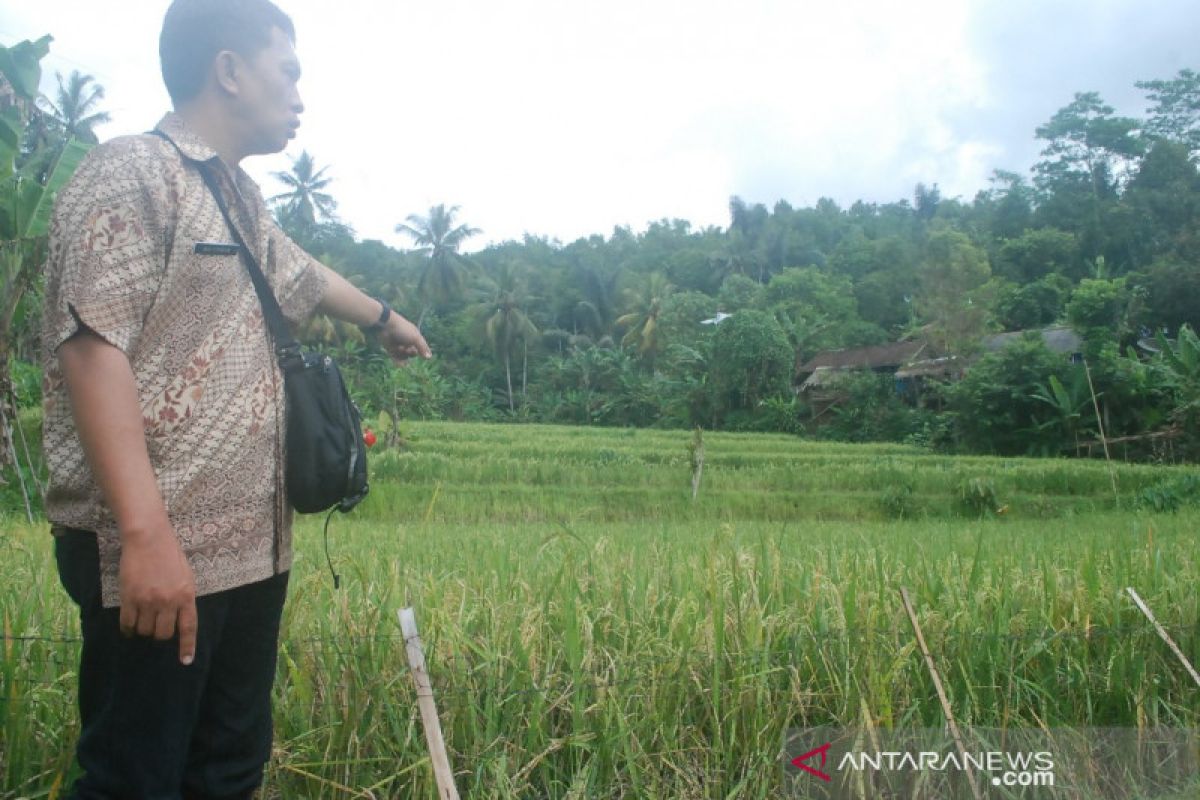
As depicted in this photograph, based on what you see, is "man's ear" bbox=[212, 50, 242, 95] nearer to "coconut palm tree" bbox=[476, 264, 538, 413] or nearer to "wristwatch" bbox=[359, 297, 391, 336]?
"wristwatch" bbox=[359, 297, 391, 336]

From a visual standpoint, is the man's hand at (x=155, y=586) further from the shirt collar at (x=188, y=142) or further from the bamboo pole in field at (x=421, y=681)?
the shirt collar at (x=188, y=142)

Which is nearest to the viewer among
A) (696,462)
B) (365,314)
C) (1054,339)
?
(365,314)

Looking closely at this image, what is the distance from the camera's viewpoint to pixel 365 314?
1.69 meters

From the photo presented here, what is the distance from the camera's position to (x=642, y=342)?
34.4 meters

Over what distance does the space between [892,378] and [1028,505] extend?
12.0m

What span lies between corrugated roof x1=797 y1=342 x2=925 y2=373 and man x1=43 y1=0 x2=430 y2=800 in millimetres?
25278

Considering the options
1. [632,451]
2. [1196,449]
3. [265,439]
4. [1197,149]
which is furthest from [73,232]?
[1197,149]

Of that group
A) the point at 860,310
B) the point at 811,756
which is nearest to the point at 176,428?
the point at 811,756

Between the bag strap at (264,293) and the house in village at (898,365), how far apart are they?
71.7 feet

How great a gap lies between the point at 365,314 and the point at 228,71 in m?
0.49

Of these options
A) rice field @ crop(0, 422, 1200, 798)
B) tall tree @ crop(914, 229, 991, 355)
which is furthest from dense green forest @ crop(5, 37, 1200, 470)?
rice field @ crop(0, 422, 1200, 798)

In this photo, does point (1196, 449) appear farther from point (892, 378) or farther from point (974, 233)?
point (974, 233)

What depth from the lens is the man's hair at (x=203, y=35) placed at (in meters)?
1.33

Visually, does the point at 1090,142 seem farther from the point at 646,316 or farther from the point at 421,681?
the point at 421,681
